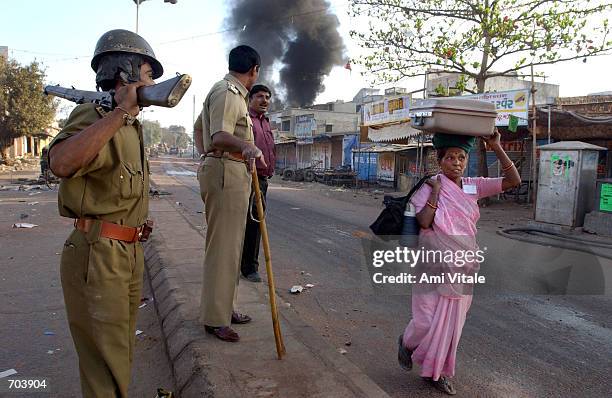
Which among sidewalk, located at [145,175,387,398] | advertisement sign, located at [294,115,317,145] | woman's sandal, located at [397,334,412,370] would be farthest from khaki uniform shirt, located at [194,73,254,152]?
advertisement sign, located at [294,115,317,145]

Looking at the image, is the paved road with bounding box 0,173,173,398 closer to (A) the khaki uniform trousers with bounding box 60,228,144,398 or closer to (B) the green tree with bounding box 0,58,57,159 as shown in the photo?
(A) the khaki uniform trousers with bounding box 60,228,144,398

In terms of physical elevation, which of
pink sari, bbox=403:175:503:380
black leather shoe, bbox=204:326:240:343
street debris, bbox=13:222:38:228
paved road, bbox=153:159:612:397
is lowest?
paved road, bbox=153:159:612:397

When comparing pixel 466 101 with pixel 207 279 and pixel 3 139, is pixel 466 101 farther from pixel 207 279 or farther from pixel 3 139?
pixel 3 139

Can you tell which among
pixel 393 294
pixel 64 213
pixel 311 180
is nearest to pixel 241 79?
pixel 64 213

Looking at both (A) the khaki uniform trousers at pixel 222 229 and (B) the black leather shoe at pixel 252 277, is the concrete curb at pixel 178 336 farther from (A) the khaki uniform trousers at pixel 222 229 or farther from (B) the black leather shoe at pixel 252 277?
(B) the black leather shoe at pixel 252 277

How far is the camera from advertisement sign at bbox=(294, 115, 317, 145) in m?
31.7

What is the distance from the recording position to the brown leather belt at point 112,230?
5.82 ft

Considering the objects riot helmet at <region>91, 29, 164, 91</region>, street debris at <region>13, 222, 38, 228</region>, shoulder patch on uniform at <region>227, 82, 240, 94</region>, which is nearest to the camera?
riot helmet at <region>91, 29, 164, 91</region>

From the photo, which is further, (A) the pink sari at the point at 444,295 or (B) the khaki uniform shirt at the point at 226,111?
(B) the khaki uniform shirt at the point at 226,111

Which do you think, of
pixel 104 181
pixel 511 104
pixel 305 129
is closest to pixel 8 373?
pixel 104 181

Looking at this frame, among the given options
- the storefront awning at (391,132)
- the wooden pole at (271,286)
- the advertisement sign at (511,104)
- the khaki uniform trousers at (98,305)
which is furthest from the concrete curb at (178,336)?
the storefront awning at (391,132)

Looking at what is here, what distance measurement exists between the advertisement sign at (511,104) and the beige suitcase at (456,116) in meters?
10.4

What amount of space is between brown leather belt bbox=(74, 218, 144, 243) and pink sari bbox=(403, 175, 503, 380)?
1.62 m

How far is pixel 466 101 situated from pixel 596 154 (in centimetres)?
833
